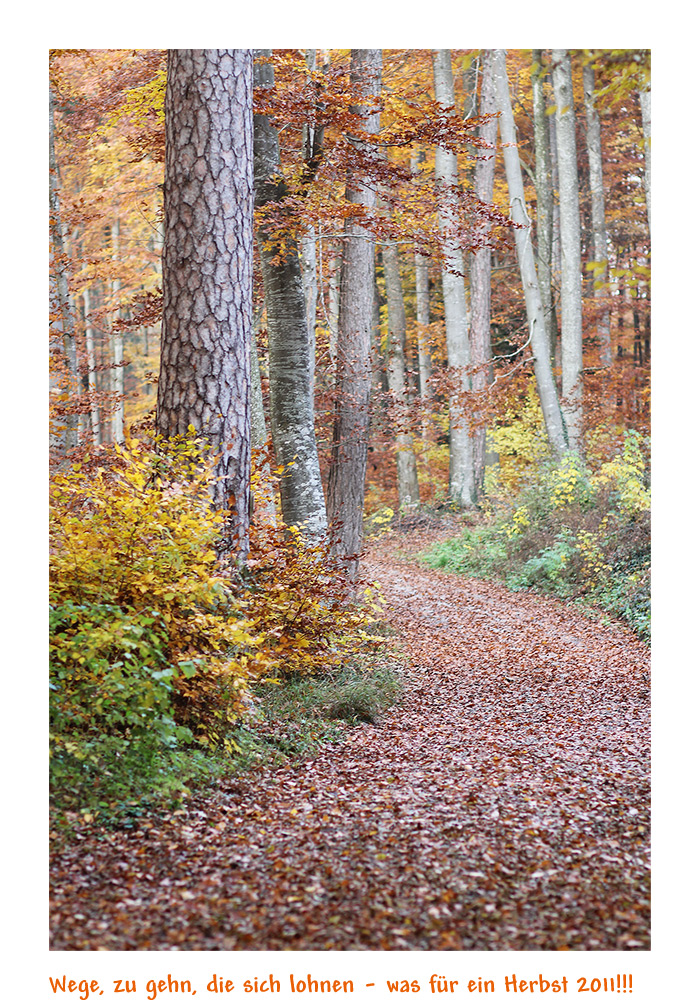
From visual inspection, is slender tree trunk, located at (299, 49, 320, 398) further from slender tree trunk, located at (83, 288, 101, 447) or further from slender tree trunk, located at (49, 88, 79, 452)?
slender tree trunk, located at (83, 288, 101, 447)

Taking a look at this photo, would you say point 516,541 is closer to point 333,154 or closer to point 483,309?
point 483,309

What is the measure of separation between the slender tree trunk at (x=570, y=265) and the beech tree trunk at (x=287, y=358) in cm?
714

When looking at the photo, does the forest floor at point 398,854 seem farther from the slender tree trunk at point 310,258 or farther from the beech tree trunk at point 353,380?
the slender tree trunk at point 310,258

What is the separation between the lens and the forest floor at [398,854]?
8.81 ft

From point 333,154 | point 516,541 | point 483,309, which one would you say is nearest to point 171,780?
point 333,154

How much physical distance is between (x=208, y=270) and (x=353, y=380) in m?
3.95

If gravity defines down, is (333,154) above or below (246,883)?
above

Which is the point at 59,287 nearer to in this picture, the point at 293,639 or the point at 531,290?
the point at 293,639

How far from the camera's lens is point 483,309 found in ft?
50.7

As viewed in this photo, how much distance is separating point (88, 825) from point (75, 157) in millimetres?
10460

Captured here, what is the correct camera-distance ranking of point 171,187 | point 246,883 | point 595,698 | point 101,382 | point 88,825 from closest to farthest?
point 246,883 < point 88,825 < point 171,187 < point 595,698 < point 101,382

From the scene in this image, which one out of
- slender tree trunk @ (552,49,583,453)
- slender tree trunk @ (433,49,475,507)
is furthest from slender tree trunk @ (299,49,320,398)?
slender tree trunk @ (552,49,583,453)

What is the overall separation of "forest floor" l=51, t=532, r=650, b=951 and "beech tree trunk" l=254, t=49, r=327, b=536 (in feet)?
7.21

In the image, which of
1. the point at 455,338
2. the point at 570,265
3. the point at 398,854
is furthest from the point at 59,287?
the point at 570,265
